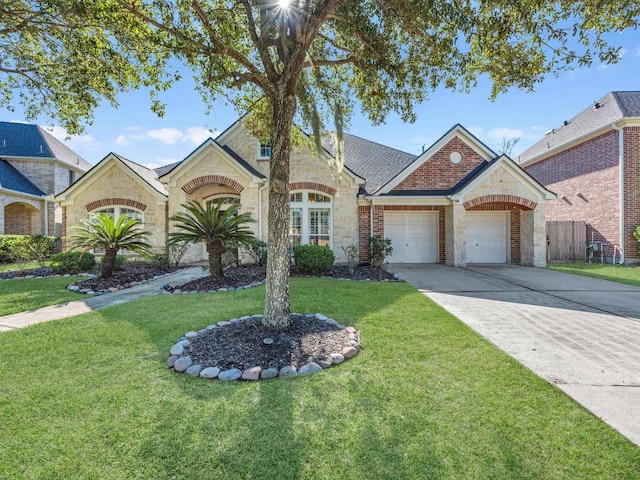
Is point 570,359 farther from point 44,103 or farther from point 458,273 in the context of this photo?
point 44,103

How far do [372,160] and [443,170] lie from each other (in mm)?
3711

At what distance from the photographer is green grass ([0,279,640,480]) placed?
83.0 inches

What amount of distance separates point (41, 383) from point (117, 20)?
17.7 ft

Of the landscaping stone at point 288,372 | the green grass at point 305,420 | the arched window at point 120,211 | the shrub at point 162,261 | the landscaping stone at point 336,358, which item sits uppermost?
the arched window at point 120,211

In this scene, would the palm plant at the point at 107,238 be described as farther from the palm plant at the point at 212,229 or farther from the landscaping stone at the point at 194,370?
the landscaping stone at the point at 194,370

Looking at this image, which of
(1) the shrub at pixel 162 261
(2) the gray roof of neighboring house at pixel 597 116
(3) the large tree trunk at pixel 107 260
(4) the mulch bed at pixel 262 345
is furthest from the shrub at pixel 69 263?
(2) the gray roof of neighboring house at pixel 597 116

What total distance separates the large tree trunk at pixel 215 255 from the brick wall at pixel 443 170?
823 centimetres

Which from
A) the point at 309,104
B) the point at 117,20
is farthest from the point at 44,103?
the point at 309,104

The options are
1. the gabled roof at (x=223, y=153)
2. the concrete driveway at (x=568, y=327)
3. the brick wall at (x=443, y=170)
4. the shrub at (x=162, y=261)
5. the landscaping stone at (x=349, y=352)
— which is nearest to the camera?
the concrete driveway at (x=568, y=327)

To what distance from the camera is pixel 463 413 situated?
105 inches

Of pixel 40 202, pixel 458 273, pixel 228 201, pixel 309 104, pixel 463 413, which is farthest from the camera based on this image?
pixel 40 202

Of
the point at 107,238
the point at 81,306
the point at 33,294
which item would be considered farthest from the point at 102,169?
the point at 81,306

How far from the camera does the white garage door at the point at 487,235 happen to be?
14148 millimetres

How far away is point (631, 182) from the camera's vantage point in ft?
45.6
